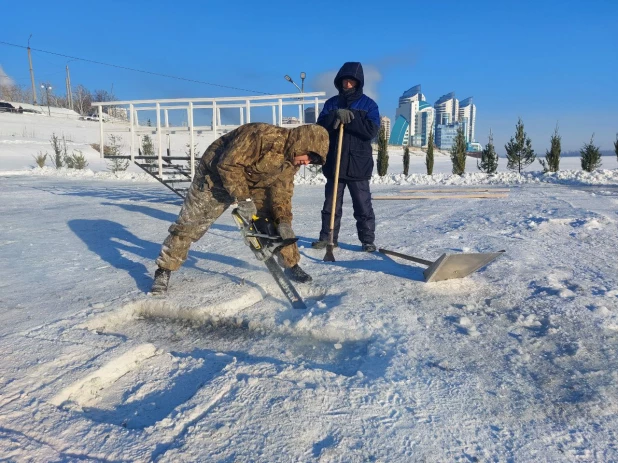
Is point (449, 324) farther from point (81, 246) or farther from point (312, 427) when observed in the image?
point (81, 246)

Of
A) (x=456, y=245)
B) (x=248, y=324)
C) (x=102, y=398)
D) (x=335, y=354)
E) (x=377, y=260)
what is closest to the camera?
(x=102, y=398)

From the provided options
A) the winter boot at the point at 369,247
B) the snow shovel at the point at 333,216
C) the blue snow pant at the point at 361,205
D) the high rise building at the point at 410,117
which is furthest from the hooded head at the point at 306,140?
the high rise building at the point at 410,117

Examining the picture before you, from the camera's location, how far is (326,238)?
4723 millimetres

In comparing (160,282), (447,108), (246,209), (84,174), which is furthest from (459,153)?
(447,108)

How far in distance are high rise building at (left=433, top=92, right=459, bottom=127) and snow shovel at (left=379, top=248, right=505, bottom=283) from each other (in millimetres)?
76208

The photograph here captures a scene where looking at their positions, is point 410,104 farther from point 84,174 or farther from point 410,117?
point 84,174

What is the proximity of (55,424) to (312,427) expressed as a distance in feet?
3.23

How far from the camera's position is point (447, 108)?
75938mm

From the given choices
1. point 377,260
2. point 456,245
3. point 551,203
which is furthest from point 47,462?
point 551,203

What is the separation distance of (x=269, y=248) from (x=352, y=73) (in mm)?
2105

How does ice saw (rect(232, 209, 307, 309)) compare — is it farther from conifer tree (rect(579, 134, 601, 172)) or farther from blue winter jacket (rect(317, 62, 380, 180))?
conifer tree (rect(579, 134, 601, 172))

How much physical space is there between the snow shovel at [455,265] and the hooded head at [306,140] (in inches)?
44.8

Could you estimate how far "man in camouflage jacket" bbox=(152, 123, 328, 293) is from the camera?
3.07 metres

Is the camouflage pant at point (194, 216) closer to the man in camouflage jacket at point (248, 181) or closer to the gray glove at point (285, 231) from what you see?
the man in camouflage jacket at point (248, 181)
